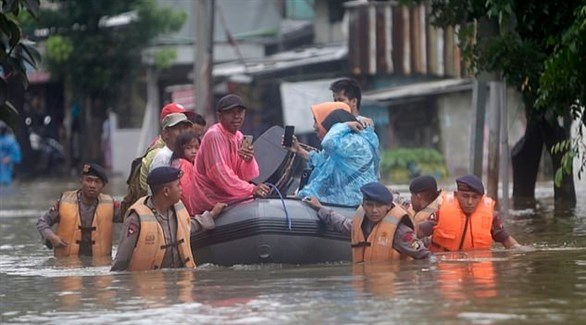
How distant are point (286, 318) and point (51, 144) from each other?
114 ft

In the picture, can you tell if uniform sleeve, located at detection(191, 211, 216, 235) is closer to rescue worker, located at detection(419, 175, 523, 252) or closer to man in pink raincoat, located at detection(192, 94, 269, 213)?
man in pink raincoat, located at detection(192, 94, 269, 213)

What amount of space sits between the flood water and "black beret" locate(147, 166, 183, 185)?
71 centimetres

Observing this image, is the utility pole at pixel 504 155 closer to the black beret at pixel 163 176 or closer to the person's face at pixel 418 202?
the person's face at pixel 418 202

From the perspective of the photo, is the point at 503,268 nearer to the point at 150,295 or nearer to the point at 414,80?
the point at 150,295

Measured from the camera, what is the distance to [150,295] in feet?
35.9

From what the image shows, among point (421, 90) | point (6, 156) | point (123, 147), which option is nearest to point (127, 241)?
point (421, 90)

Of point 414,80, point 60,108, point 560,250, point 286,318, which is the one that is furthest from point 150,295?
point 60,108

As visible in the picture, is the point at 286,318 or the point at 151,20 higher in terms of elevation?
the point at 151,20

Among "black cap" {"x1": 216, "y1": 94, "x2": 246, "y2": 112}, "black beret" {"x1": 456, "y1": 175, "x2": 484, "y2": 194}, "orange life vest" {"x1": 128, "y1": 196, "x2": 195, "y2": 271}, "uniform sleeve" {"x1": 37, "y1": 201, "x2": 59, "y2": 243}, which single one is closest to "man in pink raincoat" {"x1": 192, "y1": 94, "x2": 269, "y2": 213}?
"black cap" {"x1": 216, "y1": 94, "x2": 246, "y2": 112}

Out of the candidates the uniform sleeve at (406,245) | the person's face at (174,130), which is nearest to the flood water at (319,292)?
the uniform sleeve at (406,245)

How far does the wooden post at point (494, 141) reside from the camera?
20031 mm

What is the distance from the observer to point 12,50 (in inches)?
477

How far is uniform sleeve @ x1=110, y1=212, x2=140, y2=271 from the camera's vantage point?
40.4ft

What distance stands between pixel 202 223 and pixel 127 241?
0.91m
